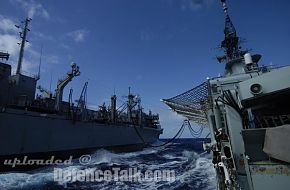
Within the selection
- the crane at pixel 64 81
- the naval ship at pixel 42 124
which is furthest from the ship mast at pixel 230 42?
the crane at pixel 64 81

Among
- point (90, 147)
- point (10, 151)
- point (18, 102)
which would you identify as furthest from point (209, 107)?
point (90, 147)

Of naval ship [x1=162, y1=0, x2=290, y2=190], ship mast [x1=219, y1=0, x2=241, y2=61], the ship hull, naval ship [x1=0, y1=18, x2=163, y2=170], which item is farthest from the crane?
naval ship [x1=162, y1=0, x2=290, y2=190]

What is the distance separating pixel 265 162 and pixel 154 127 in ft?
169

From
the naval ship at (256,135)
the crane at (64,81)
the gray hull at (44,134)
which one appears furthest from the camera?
the crane at (64,81)

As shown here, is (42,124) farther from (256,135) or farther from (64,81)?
(256,135)

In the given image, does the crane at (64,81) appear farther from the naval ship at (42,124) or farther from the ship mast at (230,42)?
the ship mast at (230,42)

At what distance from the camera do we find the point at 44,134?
22.4 m

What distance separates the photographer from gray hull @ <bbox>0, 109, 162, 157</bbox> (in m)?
19.1

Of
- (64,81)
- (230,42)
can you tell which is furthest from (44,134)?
(230,42)

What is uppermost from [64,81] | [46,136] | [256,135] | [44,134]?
[64,81]

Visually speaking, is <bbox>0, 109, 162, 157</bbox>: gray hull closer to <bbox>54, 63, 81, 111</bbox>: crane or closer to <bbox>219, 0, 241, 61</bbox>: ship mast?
<bbox>54, 63, 81, 111</bbox>: crane

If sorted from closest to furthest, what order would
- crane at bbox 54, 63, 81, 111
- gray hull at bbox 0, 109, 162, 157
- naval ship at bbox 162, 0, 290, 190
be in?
naval ship at bbox 162, 0, 290, 190 < gray hull at bbox 0, 109, 162, 157 < crane at bbox 54, 63, 81, 111

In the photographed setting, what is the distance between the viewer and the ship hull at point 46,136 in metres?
19.2

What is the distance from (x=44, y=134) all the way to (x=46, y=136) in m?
0.35
